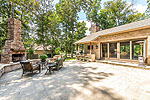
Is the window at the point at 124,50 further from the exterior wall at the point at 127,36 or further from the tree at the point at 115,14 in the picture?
the tree at the point at 115,14

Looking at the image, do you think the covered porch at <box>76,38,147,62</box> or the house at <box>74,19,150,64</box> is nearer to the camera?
the house at <box>74,19,150,64</box>

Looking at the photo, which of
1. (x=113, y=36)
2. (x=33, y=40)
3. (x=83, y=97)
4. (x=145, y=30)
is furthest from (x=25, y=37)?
(x=145, y=30)

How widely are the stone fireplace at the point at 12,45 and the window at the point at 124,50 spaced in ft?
35.7

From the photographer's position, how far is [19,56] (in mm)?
8305

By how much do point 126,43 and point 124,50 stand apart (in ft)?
2.60

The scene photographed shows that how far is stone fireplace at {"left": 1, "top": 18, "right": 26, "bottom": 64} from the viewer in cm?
670

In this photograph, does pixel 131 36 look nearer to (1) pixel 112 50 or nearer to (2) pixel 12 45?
(1) pixel 112 50

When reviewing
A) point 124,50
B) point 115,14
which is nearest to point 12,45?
point 124,50

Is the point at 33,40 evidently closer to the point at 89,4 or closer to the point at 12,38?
the point at 12,38

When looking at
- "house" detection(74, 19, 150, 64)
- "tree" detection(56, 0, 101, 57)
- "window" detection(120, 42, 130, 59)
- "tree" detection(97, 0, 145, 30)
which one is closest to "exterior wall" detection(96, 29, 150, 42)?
"house" detection(74, 19, 150, 64)

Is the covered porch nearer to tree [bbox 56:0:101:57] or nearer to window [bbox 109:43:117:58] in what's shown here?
window [bbox 109:43:117:58]

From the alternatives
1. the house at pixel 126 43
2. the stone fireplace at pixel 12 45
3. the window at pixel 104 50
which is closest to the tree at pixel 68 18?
the house at pixel 126 43

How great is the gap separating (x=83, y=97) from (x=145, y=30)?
810 centimetres

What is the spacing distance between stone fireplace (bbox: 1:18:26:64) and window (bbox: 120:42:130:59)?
35.7 ft
